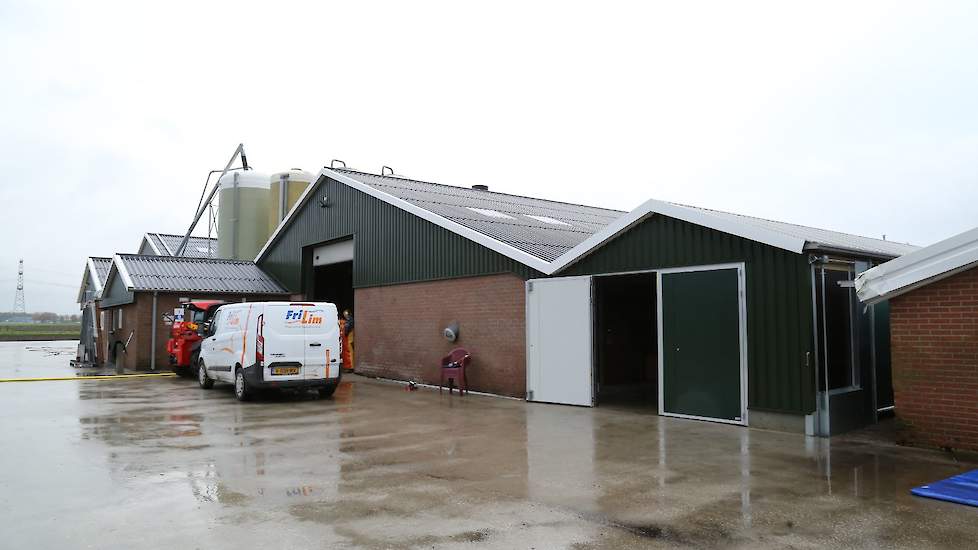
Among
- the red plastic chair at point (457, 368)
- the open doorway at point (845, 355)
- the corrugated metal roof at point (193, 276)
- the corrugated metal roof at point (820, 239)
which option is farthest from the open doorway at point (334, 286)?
the open doorway at point (845, 355)

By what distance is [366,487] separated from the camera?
672 cm

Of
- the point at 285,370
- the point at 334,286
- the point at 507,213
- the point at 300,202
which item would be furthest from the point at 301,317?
the point at 334,286

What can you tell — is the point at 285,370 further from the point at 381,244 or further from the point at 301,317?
the point at 381,244

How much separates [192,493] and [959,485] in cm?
723

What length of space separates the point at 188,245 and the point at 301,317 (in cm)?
2704

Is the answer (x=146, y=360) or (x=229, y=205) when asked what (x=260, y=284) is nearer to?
(x=146, y=360)

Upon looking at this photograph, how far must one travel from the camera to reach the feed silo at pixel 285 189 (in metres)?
29.7

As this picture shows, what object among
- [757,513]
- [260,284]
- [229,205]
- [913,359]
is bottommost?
[757,513]

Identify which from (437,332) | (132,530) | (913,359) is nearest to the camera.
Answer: (132,530)

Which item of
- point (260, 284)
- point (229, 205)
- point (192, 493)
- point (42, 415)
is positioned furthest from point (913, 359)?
point (229, 205)

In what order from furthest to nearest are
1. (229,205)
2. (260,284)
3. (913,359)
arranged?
(229,205) < (260,284) < (913,359)

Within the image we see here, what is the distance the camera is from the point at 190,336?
19672 millimetres

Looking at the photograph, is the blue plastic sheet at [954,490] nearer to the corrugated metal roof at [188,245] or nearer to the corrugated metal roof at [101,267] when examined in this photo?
the corrugated metal roof at [101,267]

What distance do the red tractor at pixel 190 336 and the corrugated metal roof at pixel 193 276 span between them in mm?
2736
